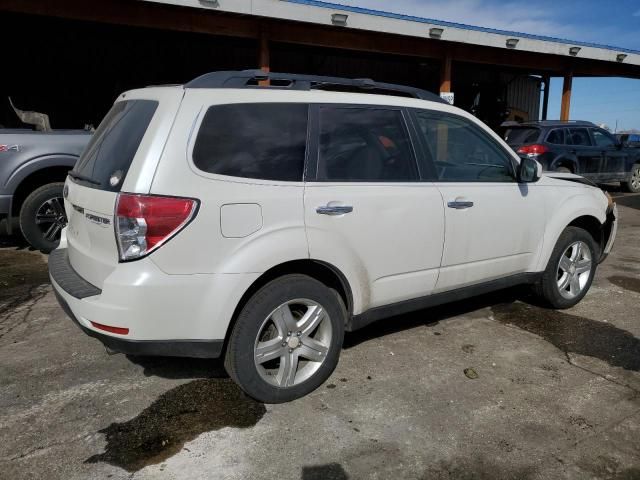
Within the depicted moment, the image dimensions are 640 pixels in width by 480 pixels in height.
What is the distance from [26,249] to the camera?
22.4ft

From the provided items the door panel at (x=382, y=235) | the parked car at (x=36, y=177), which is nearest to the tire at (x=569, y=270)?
the door panel at (x=382, y=235)

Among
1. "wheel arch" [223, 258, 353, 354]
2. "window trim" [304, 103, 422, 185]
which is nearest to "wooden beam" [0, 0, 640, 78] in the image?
"window trim" [304, 103, 422, 185]

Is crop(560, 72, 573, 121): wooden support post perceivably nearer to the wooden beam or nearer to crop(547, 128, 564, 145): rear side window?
the wooden beam

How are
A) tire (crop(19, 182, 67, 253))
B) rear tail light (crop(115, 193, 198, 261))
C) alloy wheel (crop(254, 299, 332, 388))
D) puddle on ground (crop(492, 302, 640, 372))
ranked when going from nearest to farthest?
rear tail light (crop(115, 193, 198, 261)), alloy wheel (crop(254, 299, 332, 388)), puddle on ground (crop(492, 302, 640, 372)), tire (crop(19, 182, 67, 253))

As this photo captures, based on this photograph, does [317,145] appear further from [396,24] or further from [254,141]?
[396,24]

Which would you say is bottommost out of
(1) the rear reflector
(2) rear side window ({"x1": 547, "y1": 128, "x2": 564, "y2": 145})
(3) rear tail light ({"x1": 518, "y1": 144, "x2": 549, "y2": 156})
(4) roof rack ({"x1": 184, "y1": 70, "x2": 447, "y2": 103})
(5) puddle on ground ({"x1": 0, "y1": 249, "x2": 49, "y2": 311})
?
(5) puddle on ground ({"x1": 0, "y1": 249, "x2": 49, "y2": 311})

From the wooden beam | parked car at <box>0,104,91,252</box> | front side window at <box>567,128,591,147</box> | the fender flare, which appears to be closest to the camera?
the fender flare

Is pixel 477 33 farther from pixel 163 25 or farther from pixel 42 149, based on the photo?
pixel 42 149

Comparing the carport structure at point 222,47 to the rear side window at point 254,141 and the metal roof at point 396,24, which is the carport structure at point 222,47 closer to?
the metal roof at point 396,24

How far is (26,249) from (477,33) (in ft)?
34.8

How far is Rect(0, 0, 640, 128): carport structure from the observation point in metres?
9.82

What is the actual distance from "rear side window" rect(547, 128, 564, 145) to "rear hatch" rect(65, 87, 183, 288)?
925 centimetres

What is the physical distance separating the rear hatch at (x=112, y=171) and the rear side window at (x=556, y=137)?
30.4 ft

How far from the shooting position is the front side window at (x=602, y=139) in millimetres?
11673
